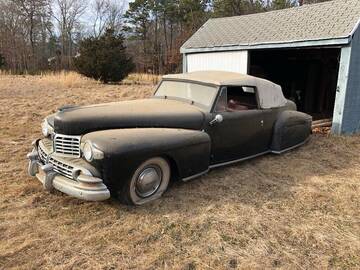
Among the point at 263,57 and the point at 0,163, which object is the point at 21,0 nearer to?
the point at 263,57

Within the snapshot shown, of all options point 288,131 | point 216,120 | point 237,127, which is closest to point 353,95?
point 288,131

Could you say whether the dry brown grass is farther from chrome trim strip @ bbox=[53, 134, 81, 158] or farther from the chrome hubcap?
chrome trim strip @ bbox=[53, 134, 81, 158]

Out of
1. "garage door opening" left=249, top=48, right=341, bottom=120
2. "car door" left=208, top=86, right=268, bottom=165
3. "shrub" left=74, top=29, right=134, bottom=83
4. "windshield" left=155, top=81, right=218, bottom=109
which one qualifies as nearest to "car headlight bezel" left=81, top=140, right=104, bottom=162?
"car door" left=208, top=86, right=268, bottom=165

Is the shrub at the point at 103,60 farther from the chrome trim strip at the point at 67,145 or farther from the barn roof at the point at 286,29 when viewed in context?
the chrome trim strip at the point at 67,145

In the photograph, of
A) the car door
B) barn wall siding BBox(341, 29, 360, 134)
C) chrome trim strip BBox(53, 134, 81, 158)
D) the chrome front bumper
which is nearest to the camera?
the chrome front bumper

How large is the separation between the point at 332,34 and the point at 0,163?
278 inches

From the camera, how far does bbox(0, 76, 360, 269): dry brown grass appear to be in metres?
2.89

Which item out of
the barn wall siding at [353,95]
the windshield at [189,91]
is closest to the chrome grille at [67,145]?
the windshield at [189,91]

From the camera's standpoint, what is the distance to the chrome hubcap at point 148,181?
3.73 metres

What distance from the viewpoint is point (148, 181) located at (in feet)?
12.5

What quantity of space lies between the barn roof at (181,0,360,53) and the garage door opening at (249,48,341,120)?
61.3 inches

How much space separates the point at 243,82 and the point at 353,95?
389 centimetres

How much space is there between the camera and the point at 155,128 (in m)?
4.07

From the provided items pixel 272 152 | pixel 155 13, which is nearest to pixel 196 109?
pixel 272 152
